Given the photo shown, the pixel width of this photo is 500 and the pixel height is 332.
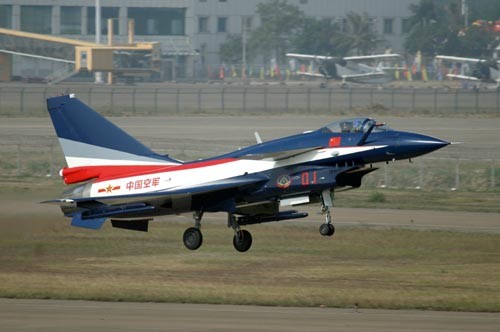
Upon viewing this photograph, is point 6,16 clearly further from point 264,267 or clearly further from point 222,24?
point 264,267

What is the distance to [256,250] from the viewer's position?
4278cm

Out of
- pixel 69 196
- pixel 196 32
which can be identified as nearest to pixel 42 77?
pixel 196 32

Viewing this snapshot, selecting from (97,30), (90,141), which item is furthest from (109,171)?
(97,30)

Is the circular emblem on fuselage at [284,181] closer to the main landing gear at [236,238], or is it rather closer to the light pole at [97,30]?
the main landing gear at [236,238]

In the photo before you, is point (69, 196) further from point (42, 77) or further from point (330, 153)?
point (42, 77)

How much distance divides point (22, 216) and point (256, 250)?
406 inches

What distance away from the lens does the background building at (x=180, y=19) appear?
420ft

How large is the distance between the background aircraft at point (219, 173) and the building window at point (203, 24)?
106232 millimetres

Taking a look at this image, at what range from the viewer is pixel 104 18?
5241 inches

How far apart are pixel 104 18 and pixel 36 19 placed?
8.95 metres

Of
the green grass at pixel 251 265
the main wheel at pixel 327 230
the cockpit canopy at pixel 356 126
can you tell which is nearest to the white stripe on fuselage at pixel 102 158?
the green grass at pixel 251 265

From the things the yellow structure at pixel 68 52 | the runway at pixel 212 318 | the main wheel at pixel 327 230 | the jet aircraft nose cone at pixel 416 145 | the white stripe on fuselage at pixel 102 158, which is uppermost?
the yellow structure at pixel 68 52

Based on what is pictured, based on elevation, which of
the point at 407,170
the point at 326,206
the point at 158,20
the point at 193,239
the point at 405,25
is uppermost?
the point at 405,25

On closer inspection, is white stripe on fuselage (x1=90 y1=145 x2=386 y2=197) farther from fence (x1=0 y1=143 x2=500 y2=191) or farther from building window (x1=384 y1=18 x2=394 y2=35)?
building window (x1=384 y1=18 x2=394 y2=35)
